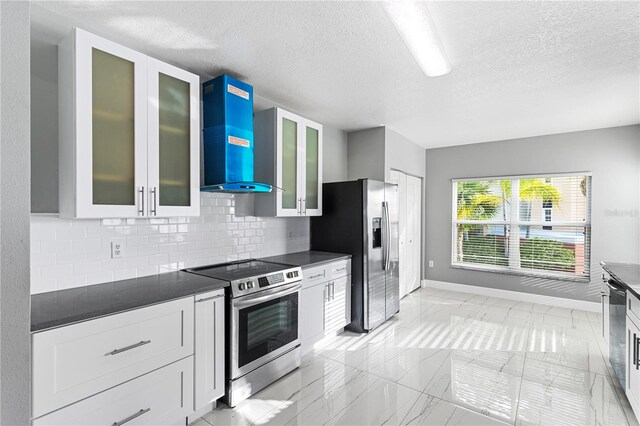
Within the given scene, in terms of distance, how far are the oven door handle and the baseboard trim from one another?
3873 mm

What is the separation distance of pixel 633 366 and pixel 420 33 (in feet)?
8.94

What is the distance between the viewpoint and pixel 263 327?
2.55 metres

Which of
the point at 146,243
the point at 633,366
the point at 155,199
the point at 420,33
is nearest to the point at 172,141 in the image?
the point at 155,199

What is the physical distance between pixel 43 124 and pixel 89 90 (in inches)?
16.1

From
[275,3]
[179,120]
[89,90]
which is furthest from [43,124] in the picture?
[275,3]

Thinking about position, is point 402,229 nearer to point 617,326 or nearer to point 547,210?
point 547,210

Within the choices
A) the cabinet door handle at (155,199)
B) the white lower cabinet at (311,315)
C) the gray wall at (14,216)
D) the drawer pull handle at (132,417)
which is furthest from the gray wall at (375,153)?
the gray wall at (14,216)

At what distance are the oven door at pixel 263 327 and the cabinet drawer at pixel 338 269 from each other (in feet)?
1.89

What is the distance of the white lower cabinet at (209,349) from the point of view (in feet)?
6.96

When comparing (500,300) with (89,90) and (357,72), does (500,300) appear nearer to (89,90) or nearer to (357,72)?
(357,72)

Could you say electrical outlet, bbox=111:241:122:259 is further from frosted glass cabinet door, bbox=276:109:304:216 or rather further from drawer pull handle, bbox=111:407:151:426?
frosted glass cabinet door, bbox=276:109:304:216

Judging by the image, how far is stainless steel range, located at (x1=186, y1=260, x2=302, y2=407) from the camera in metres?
2.33

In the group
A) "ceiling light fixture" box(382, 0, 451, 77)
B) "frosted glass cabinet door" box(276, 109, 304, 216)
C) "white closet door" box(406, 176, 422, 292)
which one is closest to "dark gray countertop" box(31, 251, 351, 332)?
"frosted glass cabinet door" box(276, 109, 304, 216)

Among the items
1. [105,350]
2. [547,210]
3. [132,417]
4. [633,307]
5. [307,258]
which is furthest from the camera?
[547,210]
